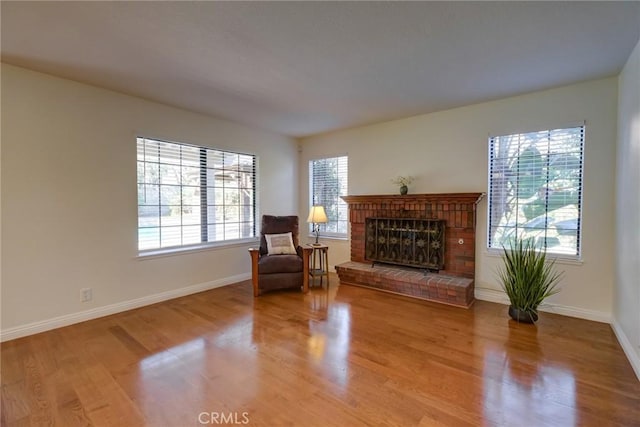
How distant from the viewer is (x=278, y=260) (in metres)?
3.99

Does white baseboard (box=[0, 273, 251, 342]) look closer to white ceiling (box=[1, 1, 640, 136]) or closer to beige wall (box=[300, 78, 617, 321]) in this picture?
beige wall (box=[300, 78, 617, 321])

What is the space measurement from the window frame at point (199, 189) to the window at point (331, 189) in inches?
46.3

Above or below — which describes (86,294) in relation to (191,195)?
below

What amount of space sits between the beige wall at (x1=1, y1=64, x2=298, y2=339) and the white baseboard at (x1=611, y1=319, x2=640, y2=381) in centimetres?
461

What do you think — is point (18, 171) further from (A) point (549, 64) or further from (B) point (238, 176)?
(A) point (549, 64)

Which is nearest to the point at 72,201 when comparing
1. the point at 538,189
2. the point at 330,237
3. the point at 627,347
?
the point at 330,237

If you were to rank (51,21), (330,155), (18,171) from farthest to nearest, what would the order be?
(330,155), (18,171), (51,21)

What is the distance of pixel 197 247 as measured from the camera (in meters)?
4.16

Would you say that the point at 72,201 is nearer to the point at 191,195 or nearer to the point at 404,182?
the point at 191,195

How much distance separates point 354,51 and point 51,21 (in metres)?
2.22

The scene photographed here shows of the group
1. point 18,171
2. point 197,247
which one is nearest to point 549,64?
point 197,247

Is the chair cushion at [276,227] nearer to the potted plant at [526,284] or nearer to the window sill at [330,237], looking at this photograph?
the window sill at [330,237]

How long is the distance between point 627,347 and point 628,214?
3.63ft

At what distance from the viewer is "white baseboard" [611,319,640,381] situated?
214 cm
